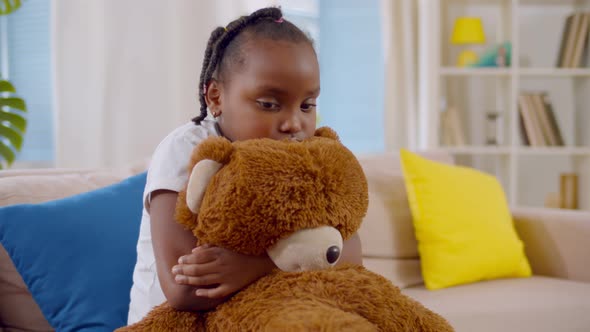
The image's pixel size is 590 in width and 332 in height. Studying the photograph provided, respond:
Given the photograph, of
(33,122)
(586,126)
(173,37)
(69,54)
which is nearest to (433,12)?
(586,126)

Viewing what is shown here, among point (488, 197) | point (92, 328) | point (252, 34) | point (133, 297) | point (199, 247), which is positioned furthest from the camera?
point (488, 197)

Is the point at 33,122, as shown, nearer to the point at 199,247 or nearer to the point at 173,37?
the point at 173,37

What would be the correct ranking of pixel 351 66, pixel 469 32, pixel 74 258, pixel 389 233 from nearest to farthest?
pixel 74 258 < pixel 389 233 < pixel 469 32 < pixel 351 66

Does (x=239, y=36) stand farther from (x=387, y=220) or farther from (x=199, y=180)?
(x=387, y=220)

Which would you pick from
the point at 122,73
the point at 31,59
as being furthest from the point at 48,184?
the point at 31,59

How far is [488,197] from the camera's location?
76.6 inches

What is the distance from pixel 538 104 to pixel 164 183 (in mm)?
2832

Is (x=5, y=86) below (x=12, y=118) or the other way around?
the other way around

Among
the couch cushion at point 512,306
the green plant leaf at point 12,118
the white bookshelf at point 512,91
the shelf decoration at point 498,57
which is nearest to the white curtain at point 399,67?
the white bookshelf at point 512,91

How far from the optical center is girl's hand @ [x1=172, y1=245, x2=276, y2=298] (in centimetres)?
73

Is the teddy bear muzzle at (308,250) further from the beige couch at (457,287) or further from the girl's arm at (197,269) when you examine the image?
the beige couch at (457,287)

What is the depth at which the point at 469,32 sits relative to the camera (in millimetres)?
3256

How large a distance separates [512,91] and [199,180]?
9.19 feet

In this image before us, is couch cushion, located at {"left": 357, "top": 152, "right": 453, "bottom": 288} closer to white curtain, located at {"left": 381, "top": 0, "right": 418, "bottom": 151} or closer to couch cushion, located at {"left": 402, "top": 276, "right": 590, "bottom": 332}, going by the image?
couch cushion, located at {"left": 402, "top": 276, "right": 590, "bottom": 332}
